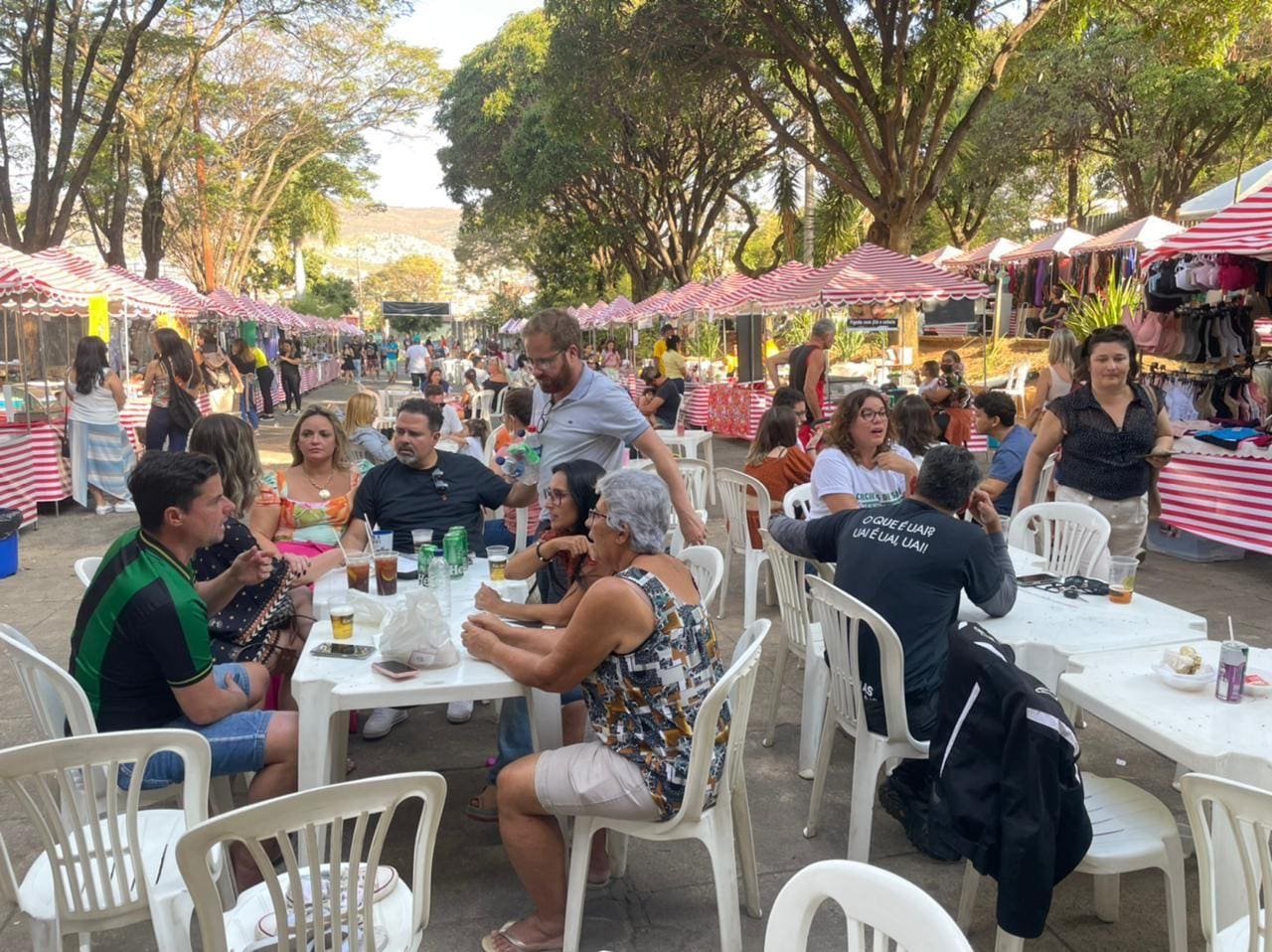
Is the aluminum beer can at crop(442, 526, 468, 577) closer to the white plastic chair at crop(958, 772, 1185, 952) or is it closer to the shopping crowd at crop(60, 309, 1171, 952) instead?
the shopping crowd at crop(60, 309, 1171, 952)

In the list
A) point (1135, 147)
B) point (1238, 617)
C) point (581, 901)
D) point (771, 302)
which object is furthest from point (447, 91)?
point (581, 901)

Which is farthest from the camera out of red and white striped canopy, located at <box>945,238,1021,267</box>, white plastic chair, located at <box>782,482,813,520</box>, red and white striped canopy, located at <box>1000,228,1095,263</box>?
red and white striped canopy, located at <box>945,238,1021,267</box>

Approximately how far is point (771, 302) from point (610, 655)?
383 inches

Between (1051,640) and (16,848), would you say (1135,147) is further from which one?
(16,848)

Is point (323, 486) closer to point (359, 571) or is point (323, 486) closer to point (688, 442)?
point (359, 571)

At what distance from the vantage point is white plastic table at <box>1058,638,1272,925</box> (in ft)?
7.15

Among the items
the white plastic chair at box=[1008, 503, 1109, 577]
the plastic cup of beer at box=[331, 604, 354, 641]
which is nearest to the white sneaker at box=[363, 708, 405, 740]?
the plastic cup of beer at box=[331, 604, 354, 641]

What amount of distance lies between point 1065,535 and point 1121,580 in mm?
1094

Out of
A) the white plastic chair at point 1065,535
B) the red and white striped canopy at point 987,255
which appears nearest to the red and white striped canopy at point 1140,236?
the red and white striped canopy at point 987,255

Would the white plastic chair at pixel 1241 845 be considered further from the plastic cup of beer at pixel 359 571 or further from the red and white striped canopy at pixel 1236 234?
the red and white striped canopy at pixel 1236 234

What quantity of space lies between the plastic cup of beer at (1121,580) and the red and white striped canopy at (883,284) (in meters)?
7.35

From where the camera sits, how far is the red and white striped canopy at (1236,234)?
608 centimetres

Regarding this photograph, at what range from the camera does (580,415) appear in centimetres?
401

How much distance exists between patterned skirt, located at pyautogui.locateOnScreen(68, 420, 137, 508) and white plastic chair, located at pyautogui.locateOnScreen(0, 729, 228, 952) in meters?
7.72
